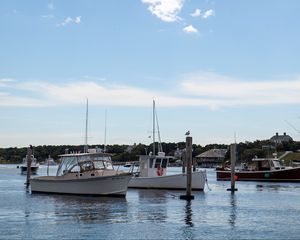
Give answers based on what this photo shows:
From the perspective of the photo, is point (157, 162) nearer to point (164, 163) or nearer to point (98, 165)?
point (164, 163)

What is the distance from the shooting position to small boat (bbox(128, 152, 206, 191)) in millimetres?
55031

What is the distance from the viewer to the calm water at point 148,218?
82.0 feet

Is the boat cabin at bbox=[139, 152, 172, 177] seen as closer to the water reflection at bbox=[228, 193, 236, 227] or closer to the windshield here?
the windshield

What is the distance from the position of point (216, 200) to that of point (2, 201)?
17.2 metres

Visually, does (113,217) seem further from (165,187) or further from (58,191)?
(165,187)

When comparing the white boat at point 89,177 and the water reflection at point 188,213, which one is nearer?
the water reflection at point 188,213

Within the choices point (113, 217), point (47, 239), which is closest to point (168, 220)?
point (113, 217)

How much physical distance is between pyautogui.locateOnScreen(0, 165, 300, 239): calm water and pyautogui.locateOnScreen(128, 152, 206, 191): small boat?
9.31m

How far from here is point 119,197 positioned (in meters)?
45.1

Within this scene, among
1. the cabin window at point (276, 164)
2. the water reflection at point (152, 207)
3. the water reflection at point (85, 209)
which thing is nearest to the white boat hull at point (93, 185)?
the water reflection at point (85, 209)

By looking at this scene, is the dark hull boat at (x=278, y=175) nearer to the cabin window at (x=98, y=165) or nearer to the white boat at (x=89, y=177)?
the white boat at (x=89, y=177)

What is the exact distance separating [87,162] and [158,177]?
10801 millimetres

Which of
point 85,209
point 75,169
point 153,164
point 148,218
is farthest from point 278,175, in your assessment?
point 148,218

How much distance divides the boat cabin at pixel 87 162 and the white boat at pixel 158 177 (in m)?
9.19
